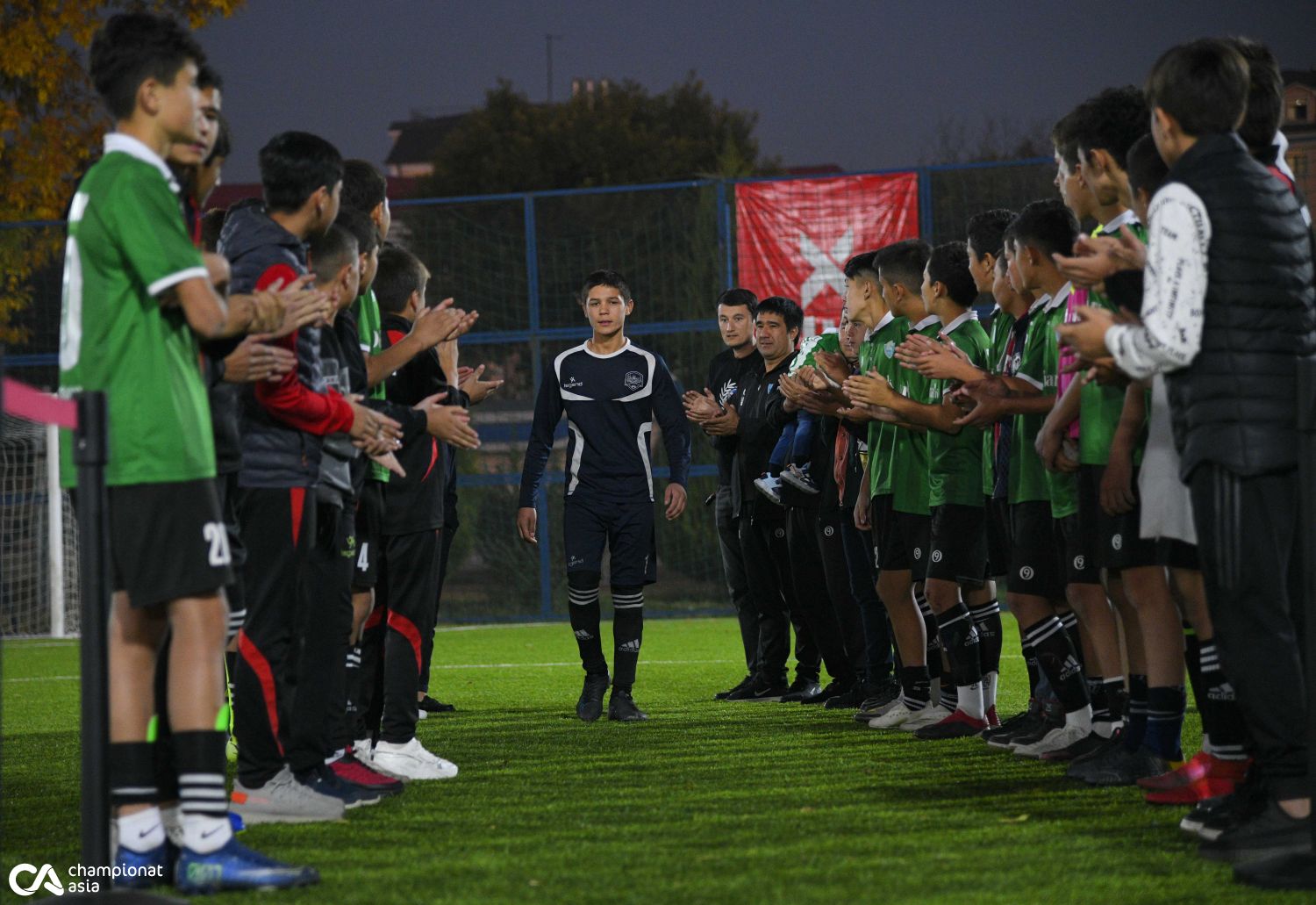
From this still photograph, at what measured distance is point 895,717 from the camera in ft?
22.1

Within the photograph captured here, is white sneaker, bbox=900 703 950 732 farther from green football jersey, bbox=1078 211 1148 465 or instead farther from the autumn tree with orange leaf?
the autumn tree with orange leaf

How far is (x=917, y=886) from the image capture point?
338cm

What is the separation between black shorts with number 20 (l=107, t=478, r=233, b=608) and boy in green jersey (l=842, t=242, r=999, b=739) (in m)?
3.34

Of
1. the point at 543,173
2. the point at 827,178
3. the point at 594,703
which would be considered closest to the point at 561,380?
the point at 594,703

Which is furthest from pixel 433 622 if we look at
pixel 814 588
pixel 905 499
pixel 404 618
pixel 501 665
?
pixel 501 665

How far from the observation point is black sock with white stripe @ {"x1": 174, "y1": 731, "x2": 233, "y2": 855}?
341cm

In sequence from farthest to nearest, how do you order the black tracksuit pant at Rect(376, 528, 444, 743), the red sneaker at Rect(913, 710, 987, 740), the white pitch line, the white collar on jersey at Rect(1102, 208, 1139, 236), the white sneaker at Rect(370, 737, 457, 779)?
the white pitch line < the red sneaker at Rect(913, 710, 987, 740) < the black tracksuit pant at Rect(376, 528, 444, 743) < the white sneaker at Rect(370, 737, 457, 779) < the white collar on jersey at Rect(1102, 208, 1139, 236)

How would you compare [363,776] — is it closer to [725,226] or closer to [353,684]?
[353,684]

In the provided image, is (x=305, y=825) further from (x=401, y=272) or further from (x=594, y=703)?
(x=594, y=703)

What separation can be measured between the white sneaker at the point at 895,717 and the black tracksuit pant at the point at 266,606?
324 cm

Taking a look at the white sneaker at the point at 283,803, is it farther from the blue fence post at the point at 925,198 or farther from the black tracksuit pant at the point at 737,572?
the blue fence post at the point at 925,198

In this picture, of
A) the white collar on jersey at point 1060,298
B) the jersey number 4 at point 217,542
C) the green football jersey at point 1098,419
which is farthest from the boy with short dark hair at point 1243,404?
the jersey number 4 at point 217,542

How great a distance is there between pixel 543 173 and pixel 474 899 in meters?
37.8

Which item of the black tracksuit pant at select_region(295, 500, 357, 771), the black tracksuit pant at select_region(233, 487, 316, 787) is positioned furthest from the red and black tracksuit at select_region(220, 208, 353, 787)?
the black tracksuit pant at select_region(295, 500, 357, 771)
